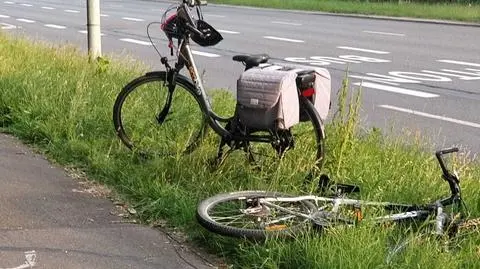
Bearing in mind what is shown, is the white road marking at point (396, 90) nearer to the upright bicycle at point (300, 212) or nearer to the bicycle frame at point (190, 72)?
the bicycle frame at point (190, 72)

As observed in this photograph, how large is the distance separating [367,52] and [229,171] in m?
12.0

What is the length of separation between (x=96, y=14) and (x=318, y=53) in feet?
24.3

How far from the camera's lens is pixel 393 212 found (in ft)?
14.7

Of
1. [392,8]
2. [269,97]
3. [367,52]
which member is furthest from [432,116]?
[392,8]

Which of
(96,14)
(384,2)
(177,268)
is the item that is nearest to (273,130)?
(177,268)

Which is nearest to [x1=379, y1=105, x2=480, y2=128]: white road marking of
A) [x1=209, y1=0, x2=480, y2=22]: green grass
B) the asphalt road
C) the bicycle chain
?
the asphalt road

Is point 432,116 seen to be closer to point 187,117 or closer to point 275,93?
point 187,117

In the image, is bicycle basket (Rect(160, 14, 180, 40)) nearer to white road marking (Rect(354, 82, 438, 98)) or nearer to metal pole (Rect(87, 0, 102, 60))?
metal pole (Rect(87, 0, 102, 60))

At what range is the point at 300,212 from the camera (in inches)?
171

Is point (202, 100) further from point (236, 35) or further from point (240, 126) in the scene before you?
point (236, 35)

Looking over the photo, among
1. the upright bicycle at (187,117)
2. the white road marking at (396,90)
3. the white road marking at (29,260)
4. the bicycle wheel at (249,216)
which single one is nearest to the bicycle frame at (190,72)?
the upright bicycle at (187,117)

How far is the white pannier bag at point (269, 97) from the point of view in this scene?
4.92 metres

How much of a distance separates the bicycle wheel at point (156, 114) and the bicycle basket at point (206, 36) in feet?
1.11

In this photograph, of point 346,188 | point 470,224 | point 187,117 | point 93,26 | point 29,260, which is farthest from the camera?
point 93,26
